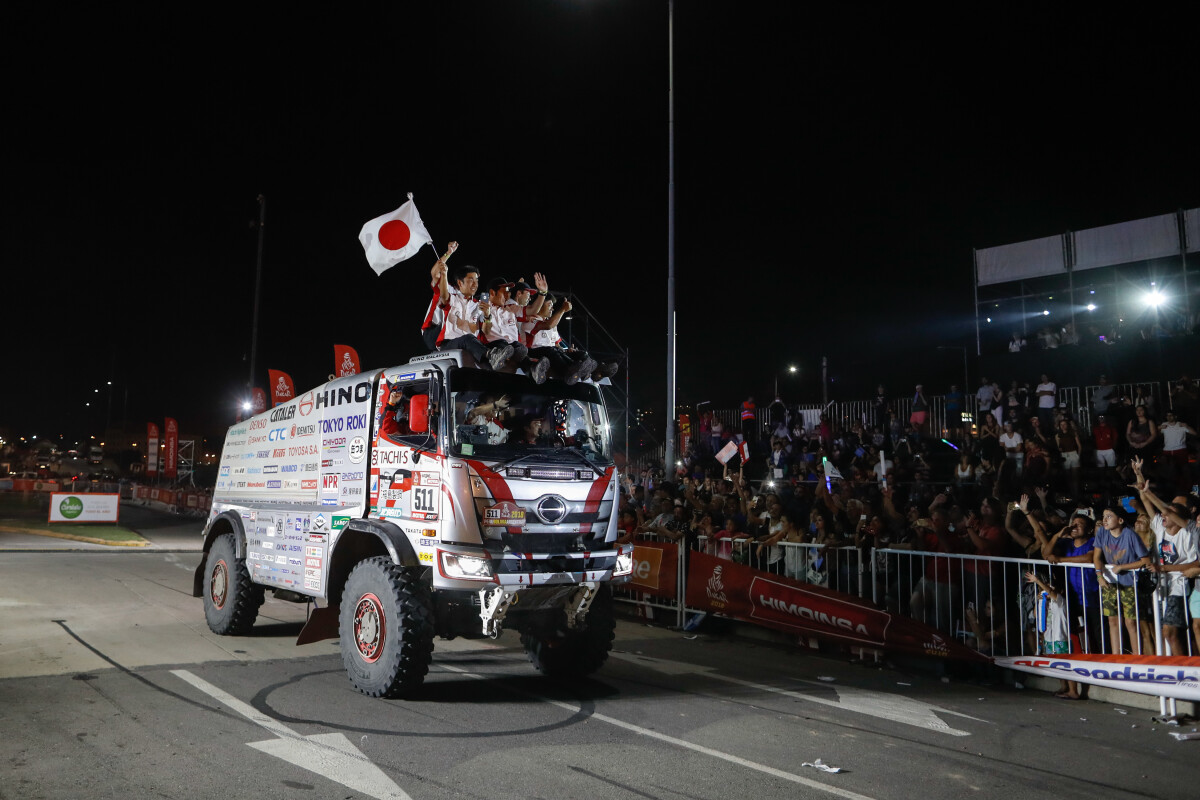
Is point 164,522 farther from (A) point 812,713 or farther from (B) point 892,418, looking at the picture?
(A) point 812,713

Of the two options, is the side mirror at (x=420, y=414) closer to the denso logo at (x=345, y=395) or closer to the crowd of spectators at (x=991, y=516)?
the denso logo at (x=345, y=395)

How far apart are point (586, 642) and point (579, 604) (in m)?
0.78

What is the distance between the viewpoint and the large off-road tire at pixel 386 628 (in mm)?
6902

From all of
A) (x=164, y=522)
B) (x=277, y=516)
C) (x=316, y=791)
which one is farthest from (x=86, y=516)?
(x=316, y=791)

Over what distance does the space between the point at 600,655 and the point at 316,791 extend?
3764mm

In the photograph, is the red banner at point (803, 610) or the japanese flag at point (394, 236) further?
the japanese flag at point (394, 236)

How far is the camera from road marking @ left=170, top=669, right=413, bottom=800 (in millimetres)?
5004

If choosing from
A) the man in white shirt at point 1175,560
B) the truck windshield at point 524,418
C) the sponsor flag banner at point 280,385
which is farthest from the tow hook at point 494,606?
the sponsor flag banner at point 280,385

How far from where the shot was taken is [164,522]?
32.3m

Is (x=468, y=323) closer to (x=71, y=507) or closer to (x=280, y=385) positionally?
(x=280, y=385)

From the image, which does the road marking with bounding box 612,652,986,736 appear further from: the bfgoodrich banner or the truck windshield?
the bfgoodrich banner

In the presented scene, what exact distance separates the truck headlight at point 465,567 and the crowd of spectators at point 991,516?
5308 mm

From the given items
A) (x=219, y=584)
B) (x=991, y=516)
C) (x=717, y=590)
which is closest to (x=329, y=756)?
(x=219, y=584)

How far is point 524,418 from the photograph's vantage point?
25.6 feet
